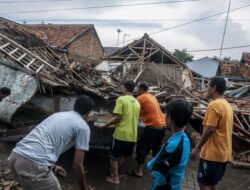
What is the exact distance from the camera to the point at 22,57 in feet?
30.1

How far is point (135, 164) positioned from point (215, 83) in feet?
11.9

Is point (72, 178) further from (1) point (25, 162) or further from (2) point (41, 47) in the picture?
(2) point (41, 47)

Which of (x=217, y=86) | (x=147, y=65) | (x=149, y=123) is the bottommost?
(x=149, y=123)

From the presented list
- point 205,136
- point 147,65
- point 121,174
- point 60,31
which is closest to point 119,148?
point 121,174

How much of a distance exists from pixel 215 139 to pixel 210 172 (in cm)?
43

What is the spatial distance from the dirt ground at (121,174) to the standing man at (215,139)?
83.3 inches

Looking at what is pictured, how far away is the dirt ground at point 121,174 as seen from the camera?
20.0 ft

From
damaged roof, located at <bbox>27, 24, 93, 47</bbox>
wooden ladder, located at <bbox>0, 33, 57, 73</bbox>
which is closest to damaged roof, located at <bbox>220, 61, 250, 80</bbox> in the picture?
damaged roof, located at <bbox>27, 24, 93, 47</bbox>

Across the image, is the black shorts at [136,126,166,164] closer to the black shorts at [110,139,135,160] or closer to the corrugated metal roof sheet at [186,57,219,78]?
the black shorts at [110,139,135,160]

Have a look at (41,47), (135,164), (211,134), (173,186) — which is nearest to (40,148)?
(173,186)

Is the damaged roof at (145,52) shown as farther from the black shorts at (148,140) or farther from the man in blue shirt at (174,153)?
the man in blue shirt at (174,153)

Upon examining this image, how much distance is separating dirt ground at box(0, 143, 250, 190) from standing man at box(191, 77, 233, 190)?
2.12 m

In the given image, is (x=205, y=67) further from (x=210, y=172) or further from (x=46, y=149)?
(x=46, y=149)

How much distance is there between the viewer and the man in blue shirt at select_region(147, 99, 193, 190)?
2.94 meters
